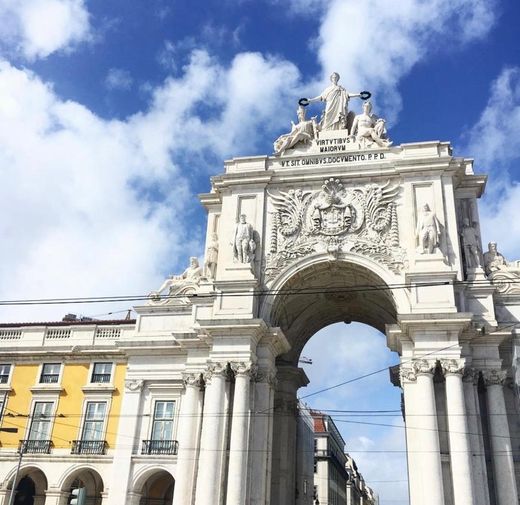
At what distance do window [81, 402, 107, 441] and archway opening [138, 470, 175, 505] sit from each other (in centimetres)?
320

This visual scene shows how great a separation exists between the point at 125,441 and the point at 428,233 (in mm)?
16516

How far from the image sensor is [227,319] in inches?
1060

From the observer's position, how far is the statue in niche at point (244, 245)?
2895 centimetres

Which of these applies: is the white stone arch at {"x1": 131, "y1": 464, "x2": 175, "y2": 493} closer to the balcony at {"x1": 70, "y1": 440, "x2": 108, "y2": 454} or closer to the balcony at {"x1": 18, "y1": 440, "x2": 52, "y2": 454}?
the balcony at {"x1": 70, "y1": 440, "x2": 108, "y2": 454}

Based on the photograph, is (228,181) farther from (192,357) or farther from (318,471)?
(318,471)

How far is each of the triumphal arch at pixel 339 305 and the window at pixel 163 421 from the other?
30.2 inches

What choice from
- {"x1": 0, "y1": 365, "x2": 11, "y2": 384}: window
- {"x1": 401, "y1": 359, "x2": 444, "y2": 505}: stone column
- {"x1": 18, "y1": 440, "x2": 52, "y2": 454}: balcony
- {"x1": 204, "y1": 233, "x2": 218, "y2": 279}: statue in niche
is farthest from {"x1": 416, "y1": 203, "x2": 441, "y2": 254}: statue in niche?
{"x1": 0, "y1": 365, "x2": 11, "y2": 384}: window

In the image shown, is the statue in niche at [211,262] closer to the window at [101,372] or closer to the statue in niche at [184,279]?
the statue in niche at [184,279]

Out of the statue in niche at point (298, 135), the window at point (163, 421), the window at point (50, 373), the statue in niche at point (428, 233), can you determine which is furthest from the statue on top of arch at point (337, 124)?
the window at point (50, 373)

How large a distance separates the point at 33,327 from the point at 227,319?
12.6m

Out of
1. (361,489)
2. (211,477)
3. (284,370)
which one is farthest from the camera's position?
(361,489)

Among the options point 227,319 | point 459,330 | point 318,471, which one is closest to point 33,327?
point 227,319

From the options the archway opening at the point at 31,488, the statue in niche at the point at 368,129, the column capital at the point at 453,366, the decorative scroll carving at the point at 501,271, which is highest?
the statue in niche at the point at 368,129

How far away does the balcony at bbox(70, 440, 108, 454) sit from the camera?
95.9 ft
